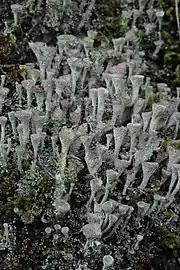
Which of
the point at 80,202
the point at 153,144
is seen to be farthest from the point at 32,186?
the point at 153,144

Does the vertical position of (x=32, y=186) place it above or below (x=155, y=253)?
above

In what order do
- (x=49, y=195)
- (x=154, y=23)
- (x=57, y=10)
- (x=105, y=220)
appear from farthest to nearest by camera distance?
(x=154, y=23) → (x=57, y=10) → (x=49, y=195) → (x=105, y=220)

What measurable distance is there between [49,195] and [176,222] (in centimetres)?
64

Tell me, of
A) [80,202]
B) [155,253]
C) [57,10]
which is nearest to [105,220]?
[80,202]

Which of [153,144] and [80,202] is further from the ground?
[153,144]

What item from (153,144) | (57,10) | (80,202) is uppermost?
(57,10)

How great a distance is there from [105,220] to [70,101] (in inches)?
28.3

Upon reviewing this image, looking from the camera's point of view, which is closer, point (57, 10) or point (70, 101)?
point (70, 101)

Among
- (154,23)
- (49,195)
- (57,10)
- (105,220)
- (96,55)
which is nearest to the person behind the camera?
(105,220)

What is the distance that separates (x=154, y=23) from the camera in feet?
10.2

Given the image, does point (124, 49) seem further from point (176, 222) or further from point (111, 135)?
point (176, 222)

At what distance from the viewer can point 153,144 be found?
7.21 ft

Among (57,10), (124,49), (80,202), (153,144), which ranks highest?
(57,10)

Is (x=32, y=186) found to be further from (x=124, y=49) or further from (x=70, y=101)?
(x=124, y=49)
